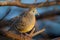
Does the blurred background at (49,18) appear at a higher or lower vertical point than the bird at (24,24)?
lower

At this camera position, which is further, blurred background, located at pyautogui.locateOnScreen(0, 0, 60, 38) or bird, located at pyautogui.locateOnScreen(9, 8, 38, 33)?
blurred background, located at pyautogui.locateOnScreen(0, 0, 60, 38)

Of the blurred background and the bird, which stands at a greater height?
the bird

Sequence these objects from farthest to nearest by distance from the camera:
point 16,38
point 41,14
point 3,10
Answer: point 41,14
point 3,10
point 16,38

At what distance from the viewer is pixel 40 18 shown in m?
2.17

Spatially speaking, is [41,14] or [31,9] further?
[41,14]

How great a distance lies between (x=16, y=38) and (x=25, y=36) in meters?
0.10

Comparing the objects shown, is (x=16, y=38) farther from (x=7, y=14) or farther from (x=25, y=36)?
(x=7, y=14)

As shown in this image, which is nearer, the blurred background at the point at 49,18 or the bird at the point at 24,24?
the bird at the point at 24,24

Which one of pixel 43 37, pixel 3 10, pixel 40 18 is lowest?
pixel 43 37

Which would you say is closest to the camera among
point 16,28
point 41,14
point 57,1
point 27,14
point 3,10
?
point 16,28

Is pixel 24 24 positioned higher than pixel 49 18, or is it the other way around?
pixel 24 24

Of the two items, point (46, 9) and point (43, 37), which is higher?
point (46, 9)

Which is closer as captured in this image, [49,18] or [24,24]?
[24,24]

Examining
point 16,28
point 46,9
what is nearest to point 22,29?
point 16,28
